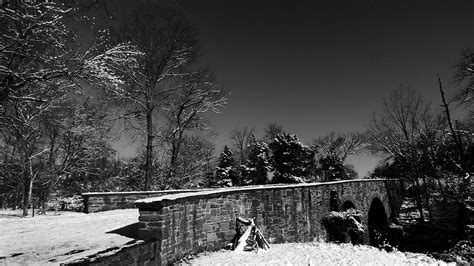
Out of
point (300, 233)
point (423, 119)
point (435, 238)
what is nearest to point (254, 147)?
point (423, 119)

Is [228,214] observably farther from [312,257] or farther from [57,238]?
[57,238]

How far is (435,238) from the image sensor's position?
21.4 m

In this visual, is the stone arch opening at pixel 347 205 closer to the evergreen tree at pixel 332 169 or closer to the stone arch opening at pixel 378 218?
the stone arch opening at pixel 378 218

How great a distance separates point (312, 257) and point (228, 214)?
2.61m

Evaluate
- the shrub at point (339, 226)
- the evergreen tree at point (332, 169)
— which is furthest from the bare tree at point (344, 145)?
the shrub at point (339, 226)

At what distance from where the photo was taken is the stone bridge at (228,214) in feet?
20.7

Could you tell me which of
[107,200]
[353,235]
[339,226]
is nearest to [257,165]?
[353,235]

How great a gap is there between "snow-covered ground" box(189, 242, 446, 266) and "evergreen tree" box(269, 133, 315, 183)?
26176mm

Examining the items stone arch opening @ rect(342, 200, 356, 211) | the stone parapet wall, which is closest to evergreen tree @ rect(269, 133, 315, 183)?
stone arch opening @ rect(342, 200, 356, 211)

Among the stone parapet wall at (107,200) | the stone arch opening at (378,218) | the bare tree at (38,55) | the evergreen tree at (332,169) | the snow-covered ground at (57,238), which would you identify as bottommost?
the stone arch opening at (378,218)

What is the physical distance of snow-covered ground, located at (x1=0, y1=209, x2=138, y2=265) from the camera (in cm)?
495

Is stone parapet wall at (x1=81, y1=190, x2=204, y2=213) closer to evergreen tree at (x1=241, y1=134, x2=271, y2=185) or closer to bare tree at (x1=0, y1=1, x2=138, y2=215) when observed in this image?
bare tree at (x1=0, y1=1, x2=138, y2=215)

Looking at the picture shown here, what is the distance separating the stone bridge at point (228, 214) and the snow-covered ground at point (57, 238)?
2.42 feet

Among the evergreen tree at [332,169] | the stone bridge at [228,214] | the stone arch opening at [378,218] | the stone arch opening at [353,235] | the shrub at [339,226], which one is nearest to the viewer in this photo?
the stone bridge at [228,214]
